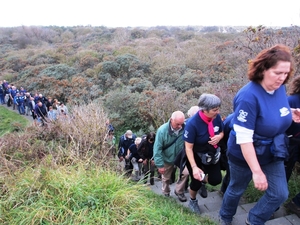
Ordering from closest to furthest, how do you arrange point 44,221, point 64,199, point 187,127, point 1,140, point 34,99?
point 44,221 < point 64,199 < point 187,127 < point 1,140 < point 34,99

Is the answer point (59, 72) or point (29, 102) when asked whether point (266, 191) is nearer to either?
point (29, 102)

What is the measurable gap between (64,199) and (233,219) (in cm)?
192

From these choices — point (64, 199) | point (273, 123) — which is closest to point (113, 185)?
point (64, 199)

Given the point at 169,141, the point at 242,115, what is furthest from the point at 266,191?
the point at 169,141

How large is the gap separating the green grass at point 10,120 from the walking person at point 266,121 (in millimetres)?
12755

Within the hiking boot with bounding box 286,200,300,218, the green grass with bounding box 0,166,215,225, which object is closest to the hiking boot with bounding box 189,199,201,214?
the green grass with bounding box 0,166,215,225

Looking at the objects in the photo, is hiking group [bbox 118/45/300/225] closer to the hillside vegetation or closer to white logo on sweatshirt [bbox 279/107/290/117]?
white logo on sweatshirt [bbox 279/107/290/117]

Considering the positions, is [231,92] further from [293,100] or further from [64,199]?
[64,199]

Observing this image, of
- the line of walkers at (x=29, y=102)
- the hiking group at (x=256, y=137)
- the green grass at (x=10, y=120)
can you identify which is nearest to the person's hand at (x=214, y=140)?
the hiking group at (x=256, y=137)

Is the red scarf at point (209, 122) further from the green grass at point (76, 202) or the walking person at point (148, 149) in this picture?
the walking person at point (148, 149)

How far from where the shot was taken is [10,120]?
14.8m

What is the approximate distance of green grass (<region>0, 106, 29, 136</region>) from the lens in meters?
13.3

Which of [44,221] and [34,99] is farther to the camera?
[34,99]

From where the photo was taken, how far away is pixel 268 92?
2254 millimetres
